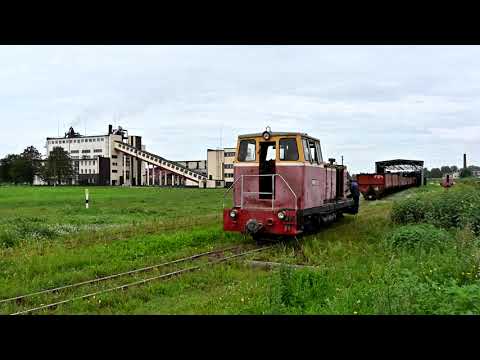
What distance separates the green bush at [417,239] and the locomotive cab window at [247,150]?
421cm

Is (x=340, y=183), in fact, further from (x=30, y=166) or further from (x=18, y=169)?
(x=30, y=166)

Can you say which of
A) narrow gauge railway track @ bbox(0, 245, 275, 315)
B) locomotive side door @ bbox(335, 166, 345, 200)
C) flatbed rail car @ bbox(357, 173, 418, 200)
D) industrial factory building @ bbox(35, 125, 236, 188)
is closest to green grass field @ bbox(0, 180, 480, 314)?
narrow gauge railway track @ bbox(0, 245, 275, 315)

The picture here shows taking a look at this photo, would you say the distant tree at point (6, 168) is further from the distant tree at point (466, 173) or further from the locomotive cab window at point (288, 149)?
the locomotive cab window at point (288, 149)

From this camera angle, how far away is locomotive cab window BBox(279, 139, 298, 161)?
452 inches

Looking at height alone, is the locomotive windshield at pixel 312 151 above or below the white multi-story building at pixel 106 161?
below

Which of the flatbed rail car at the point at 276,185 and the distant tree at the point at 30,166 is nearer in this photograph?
the flatbed rail car at the point at 276,185

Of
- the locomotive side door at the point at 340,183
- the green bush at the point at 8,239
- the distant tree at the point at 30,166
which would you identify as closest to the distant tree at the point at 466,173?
the locomotive side door at the point at 340,183

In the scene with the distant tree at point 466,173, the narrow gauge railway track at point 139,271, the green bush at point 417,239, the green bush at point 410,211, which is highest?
the distant tree at point 466,173

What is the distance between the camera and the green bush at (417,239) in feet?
30.2

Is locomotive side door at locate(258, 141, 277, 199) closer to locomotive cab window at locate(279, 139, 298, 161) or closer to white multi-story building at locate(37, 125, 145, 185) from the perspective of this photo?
locomotive cab window at locate(279, 139, 298, 161)

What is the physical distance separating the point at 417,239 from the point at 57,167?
87.6 metres

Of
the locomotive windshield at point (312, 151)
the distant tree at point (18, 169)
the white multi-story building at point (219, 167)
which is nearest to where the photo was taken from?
the locomotive windshield at point (312, 151)
